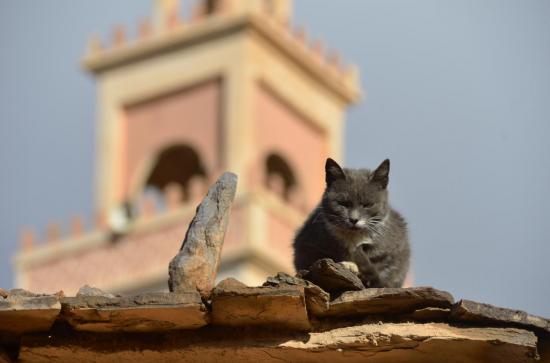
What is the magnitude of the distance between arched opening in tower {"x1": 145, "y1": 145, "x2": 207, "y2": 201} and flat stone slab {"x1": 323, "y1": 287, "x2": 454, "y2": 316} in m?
30.4

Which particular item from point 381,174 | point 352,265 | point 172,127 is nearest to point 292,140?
point 172,127

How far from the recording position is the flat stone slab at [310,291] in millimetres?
6832

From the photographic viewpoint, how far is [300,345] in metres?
6.95

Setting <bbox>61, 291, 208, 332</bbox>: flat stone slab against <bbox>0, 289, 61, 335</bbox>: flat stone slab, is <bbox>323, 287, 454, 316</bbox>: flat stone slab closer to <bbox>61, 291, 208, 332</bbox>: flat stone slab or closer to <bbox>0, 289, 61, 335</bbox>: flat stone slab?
<bbox>61, 291, 208, 332</bbox>: flat stone slab

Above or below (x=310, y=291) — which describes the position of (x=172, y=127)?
above

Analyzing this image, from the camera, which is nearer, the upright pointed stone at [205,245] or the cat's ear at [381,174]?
the upright pointed stone at [205,245]

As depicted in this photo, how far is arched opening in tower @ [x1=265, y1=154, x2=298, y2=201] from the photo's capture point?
36.2 metres

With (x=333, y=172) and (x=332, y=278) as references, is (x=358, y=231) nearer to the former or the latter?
(x=333, y=172)

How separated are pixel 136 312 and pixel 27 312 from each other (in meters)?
0.37

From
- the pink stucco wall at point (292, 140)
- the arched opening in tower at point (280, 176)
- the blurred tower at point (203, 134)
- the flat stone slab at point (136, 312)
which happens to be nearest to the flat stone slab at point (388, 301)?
the flat stone slab at point (136, 312)

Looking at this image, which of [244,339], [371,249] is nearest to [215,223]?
[244,339]

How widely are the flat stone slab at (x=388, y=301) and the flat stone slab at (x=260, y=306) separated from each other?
140mm

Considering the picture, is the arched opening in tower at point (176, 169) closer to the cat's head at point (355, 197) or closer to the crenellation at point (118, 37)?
the crenellation at point (118, 37)

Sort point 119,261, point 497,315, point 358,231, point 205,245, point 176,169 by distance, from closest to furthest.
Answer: point 497,315 < point 205,245 < point 358,231 < point 119,261 < point 176,169
